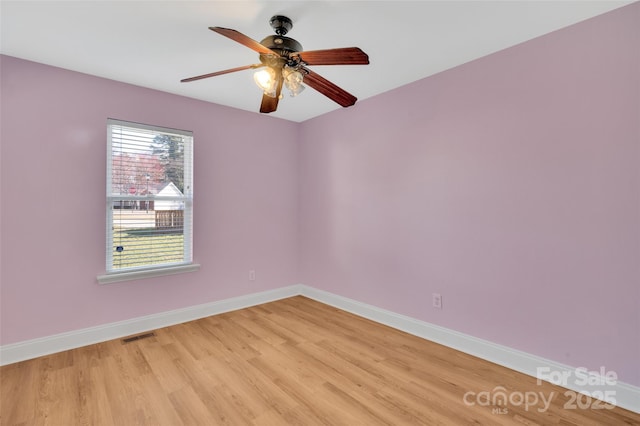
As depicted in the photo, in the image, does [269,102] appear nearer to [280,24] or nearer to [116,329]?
[280,24]

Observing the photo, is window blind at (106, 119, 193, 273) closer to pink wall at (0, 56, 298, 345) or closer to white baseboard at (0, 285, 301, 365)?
pink wall at (0, 56, 298, 345)

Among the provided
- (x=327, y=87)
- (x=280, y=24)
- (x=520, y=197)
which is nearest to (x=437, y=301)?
(x=520, y=197)

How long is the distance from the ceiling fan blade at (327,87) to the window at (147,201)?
1.92 m

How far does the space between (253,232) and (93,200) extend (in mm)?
1696

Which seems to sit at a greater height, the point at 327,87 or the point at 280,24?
the point at 280,24

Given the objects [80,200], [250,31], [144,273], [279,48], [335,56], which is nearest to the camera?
[335,56]

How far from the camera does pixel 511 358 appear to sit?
91.4 inches

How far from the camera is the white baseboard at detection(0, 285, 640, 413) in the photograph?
6.78 ft

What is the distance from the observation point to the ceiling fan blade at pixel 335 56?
1595mm

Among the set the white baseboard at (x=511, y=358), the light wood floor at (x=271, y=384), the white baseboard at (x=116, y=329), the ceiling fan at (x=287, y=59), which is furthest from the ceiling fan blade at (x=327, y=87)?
the white baseboard at (x=116, y=329)

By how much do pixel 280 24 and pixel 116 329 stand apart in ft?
9.88

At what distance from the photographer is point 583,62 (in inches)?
79.1

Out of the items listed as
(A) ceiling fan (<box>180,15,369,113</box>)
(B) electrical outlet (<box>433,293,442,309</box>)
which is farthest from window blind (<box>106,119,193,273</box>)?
(B) electrical outlet (<box>433,293,442,309</box>)

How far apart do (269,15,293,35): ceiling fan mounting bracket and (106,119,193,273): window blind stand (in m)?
1.83
